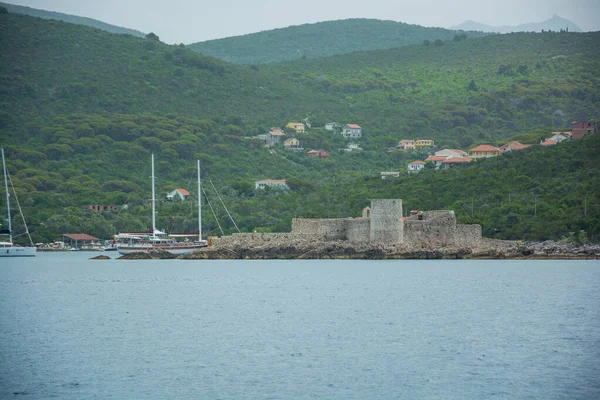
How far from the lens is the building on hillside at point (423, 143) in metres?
77.8

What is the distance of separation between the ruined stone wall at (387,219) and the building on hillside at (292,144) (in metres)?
41.7

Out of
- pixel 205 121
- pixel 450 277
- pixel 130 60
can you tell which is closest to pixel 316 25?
pixel 130 60

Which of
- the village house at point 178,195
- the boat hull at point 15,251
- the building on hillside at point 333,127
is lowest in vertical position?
the boat hull at point 15,251

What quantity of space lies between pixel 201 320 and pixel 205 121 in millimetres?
54547

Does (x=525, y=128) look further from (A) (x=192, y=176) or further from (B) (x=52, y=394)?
(B) (x=52, y=394)

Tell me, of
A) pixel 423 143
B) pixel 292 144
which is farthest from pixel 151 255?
pixel 423 143

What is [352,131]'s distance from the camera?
82000 mm

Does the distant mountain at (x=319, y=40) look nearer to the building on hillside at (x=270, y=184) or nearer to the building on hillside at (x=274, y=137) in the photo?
the building on hillside at (x=274, y=137)

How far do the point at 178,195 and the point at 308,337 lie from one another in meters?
40.9

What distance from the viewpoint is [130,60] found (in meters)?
87.1

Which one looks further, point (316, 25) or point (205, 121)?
point (316, 25)

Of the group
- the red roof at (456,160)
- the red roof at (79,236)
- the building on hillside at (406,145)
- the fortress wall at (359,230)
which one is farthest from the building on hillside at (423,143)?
the fortress wall at (359,230)

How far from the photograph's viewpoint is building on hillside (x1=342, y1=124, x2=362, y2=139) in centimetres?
8162

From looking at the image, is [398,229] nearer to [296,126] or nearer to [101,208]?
[101,208]
